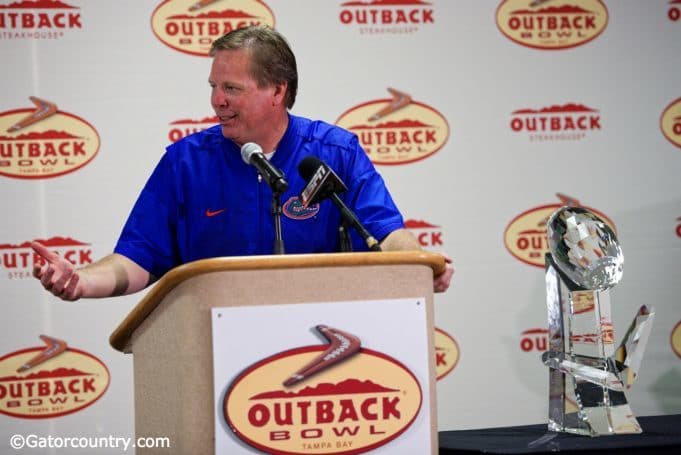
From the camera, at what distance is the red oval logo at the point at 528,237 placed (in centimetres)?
387

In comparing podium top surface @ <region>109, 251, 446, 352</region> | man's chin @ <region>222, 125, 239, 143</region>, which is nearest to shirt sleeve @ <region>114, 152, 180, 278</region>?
man's chin @ <region>222, 125, 239, 143</region>

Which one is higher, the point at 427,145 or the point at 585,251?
the point at 427,145

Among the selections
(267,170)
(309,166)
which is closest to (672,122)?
(309,166)

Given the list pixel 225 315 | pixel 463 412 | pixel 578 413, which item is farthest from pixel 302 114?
pixel 225 315

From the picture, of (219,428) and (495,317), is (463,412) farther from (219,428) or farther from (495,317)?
(219,428)

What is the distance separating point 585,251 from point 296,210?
796mm

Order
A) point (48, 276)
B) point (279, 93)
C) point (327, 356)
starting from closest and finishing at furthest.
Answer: point (327, 356) < point (48, 276) < point (279, 93)

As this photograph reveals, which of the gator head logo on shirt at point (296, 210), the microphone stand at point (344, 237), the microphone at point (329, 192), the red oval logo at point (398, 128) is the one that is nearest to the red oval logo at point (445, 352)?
the red oval logo at point (398, 128)

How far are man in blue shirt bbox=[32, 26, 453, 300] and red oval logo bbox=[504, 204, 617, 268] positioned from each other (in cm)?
133

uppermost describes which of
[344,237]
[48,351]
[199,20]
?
[199,20]

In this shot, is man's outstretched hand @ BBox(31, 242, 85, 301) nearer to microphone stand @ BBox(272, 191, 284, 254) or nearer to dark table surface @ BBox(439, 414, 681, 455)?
microphone stand @ BBox(272, 191, 284, 254)

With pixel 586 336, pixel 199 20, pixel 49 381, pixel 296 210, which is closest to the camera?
pixel 586 336

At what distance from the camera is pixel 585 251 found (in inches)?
95.1

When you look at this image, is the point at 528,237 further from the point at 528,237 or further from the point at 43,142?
the point at 43,142
